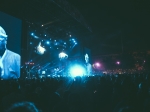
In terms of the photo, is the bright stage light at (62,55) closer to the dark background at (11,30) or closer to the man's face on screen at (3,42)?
the dark background at (11,30)

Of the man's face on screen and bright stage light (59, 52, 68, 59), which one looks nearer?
the man's face on screen

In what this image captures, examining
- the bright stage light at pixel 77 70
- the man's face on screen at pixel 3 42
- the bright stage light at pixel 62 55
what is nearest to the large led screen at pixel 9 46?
the man's face on screen at pixel 3 42

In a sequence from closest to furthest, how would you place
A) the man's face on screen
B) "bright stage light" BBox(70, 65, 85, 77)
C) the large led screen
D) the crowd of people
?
the crowd of people, the large led screen, the man's face on screen, "bright stage light" BBox(70, 65, 85, 77)

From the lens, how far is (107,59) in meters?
17.6

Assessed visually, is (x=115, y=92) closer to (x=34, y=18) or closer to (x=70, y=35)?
(x=34, y=18)

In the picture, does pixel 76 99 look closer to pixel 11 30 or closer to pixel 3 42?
pixel 3 42

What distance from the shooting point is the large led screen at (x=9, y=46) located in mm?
7246

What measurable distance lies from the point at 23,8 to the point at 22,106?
7764mm

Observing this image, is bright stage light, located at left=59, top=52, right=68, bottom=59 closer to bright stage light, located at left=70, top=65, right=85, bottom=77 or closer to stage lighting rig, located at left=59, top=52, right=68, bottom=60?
stage lighting rig, located at left=59, top=52, right=68, bottom=60

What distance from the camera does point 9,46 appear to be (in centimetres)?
764

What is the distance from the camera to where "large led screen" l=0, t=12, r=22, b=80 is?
7246 mm

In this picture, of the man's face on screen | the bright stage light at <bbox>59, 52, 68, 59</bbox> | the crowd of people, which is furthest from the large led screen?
the bright stage light at <bbox>59, 52, 68, 59</bbox>

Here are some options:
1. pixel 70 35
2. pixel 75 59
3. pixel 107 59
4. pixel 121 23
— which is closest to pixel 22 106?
pixel 121 23

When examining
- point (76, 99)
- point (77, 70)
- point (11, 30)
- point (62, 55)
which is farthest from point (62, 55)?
point (76, 99)
